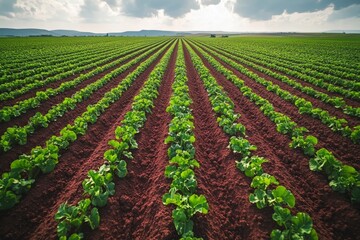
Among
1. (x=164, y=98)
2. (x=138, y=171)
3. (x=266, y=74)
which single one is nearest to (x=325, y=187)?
(x=138, y=171)

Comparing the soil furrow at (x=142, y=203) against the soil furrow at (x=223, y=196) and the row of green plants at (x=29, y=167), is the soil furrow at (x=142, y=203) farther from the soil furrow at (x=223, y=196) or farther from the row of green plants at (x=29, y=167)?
the row of green plants at (x=29, y=167)

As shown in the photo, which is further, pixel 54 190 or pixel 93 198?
pixel 54 190

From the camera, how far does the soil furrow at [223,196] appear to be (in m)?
4.17

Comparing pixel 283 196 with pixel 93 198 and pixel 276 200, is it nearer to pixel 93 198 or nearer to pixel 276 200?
pixel 276 200

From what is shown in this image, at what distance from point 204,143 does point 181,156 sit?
2101mm

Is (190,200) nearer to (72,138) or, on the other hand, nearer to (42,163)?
(42,163)

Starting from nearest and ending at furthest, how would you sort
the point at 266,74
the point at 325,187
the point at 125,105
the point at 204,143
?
the point at 325,187
the point at 204,143
the point at 125,105
the point at 266,74

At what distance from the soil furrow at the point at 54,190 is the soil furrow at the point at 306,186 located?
5341 mm

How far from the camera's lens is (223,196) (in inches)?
205

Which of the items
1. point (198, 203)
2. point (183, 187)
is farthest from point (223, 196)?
point (198, 203)

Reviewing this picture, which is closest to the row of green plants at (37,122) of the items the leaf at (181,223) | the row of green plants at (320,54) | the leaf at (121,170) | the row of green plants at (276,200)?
the leaf at (121,170)

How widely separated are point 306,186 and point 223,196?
232 centimetres

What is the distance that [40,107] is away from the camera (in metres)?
10.2

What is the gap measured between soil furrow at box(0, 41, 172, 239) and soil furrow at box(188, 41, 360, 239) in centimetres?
534
